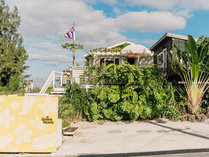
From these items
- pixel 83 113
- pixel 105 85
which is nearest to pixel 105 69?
pixel 105 85

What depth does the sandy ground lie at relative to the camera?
5.32 metres

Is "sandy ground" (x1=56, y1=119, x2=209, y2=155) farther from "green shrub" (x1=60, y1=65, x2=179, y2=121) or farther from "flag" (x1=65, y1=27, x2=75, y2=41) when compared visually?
"flag" (x1=65, y1=27, x2=75, y2=41)

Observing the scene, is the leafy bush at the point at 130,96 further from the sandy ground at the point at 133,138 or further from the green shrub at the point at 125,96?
the sandy ground at the point at 133,138

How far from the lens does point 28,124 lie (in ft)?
16.5

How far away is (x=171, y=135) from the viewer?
6.84 meters

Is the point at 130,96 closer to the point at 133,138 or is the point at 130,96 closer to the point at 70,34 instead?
the point at 133,138

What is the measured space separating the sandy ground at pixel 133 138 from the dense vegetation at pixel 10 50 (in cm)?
1545

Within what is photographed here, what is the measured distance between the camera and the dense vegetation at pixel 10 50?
20.1m

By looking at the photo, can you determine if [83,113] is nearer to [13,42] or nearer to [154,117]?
[154,117]

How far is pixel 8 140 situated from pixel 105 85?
6354mm

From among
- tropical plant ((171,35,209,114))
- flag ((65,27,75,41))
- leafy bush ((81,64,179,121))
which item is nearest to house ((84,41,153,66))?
flag ((65,27,75,41))

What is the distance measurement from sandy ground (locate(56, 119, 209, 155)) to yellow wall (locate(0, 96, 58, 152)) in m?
0.71

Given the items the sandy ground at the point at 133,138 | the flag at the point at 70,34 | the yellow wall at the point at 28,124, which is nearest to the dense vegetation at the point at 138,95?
the sandy ground at the point at 133,138

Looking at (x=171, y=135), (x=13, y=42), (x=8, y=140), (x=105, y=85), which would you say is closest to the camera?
(x=8, y=140)
